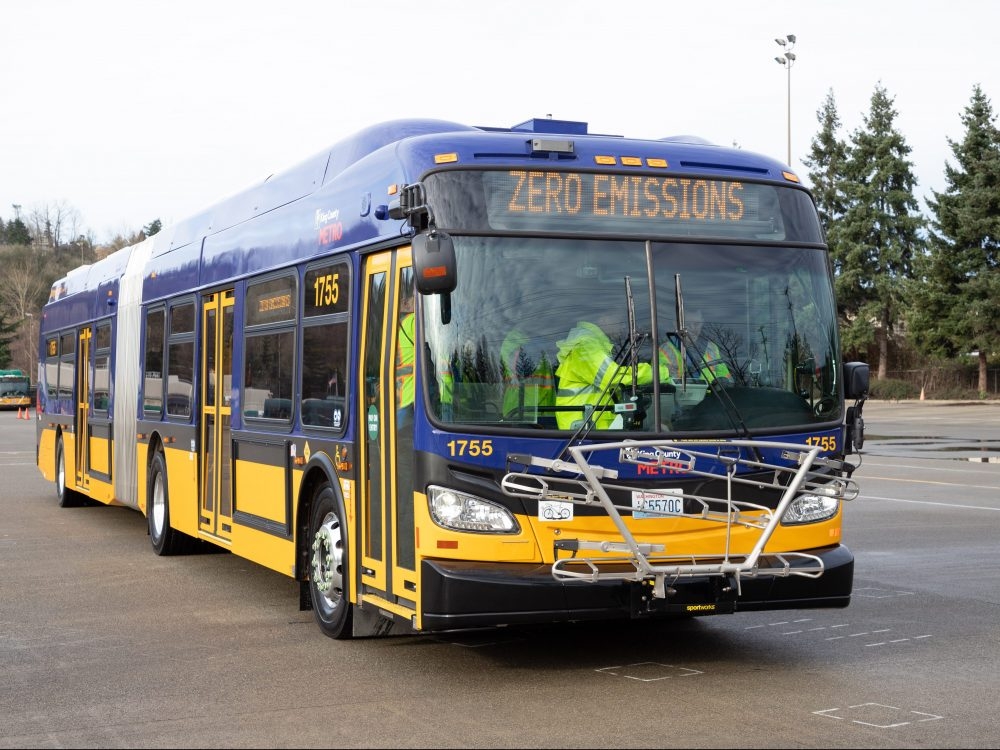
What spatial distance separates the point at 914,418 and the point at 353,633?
43.5 metres

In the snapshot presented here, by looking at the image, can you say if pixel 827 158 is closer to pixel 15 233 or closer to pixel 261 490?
pixel 261 490

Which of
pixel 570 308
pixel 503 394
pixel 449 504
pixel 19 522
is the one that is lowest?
pixel 19 522

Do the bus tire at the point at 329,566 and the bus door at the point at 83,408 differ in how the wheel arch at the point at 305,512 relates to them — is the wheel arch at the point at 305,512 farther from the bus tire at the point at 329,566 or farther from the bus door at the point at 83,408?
the bus door at the point at 83,408

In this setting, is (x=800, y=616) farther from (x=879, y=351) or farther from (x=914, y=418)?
(x=879, y=351)

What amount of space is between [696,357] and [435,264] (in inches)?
60.3

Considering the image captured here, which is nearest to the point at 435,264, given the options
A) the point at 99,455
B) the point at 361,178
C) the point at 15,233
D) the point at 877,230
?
the point at 361,178

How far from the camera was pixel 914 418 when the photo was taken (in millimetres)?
49375

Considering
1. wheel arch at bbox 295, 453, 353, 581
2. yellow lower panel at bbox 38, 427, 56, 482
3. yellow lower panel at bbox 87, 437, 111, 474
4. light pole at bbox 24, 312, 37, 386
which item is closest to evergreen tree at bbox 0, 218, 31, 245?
light pole at bbox 24, 312, 37, 386

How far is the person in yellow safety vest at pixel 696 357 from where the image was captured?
297 inches

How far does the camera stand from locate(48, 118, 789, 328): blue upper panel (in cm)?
783

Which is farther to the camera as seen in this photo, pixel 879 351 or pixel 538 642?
pixel 879 351

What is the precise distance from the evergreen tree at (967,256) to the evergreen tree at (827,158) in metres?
11.9

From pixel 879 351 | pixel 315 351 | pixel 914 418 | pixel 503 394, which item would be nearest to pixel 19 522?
pixel 315 351

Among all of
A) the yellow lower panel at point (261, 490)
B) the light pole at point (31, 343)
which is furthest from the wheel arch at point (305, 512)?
the light pole at point (31, 343)
